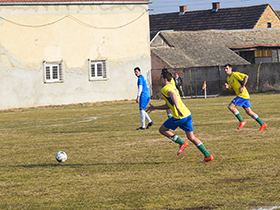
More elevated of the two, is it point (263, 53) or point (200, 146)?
point (263, 53)

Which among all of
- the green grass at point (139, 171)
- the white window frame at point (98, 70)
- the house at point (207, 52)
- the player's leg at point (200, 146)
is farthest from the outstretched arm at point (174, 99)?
the house at point (207, 52)

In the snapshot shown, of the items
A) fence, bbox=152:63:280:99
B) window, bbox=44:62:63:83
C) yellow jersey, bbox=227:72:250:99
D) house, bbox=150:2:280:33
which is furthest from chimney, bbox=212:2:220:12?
yellow jersey, bbox=227:72:250:99

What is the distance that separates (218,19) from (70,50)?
120 feet

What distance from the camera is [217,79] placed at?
38781 mm

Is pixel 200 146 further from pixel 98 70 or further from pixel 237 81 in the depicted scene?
pixel 98 70

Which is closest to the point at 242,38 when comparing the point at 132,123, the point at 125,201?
the point at 132,123

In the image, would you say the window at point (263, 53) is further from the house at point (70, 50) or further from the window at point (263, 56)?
the house at point (70, 50)

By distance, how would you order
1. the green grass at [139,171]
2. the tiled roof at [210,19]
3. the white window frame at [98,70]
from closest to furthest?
1. the green grass at [139,171]
2. the white window frame at [98,70]
3. the tiled roof at [210,19]

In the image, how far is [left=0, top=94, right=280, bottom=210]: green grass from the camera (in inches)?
301

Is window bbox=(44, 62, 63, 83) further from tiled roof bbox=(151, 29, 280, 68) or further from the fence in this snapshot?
tiled roof bbox=(151, 29, 280, 68)

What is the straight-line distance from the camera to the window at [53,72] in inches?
1348

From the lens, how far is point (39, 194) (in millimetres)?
8438

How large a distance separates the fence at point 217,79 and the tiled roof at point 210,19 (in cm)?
2616

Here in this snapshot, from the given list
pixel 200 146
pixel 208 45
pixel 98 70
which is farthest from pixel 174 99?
pixel 208 45
